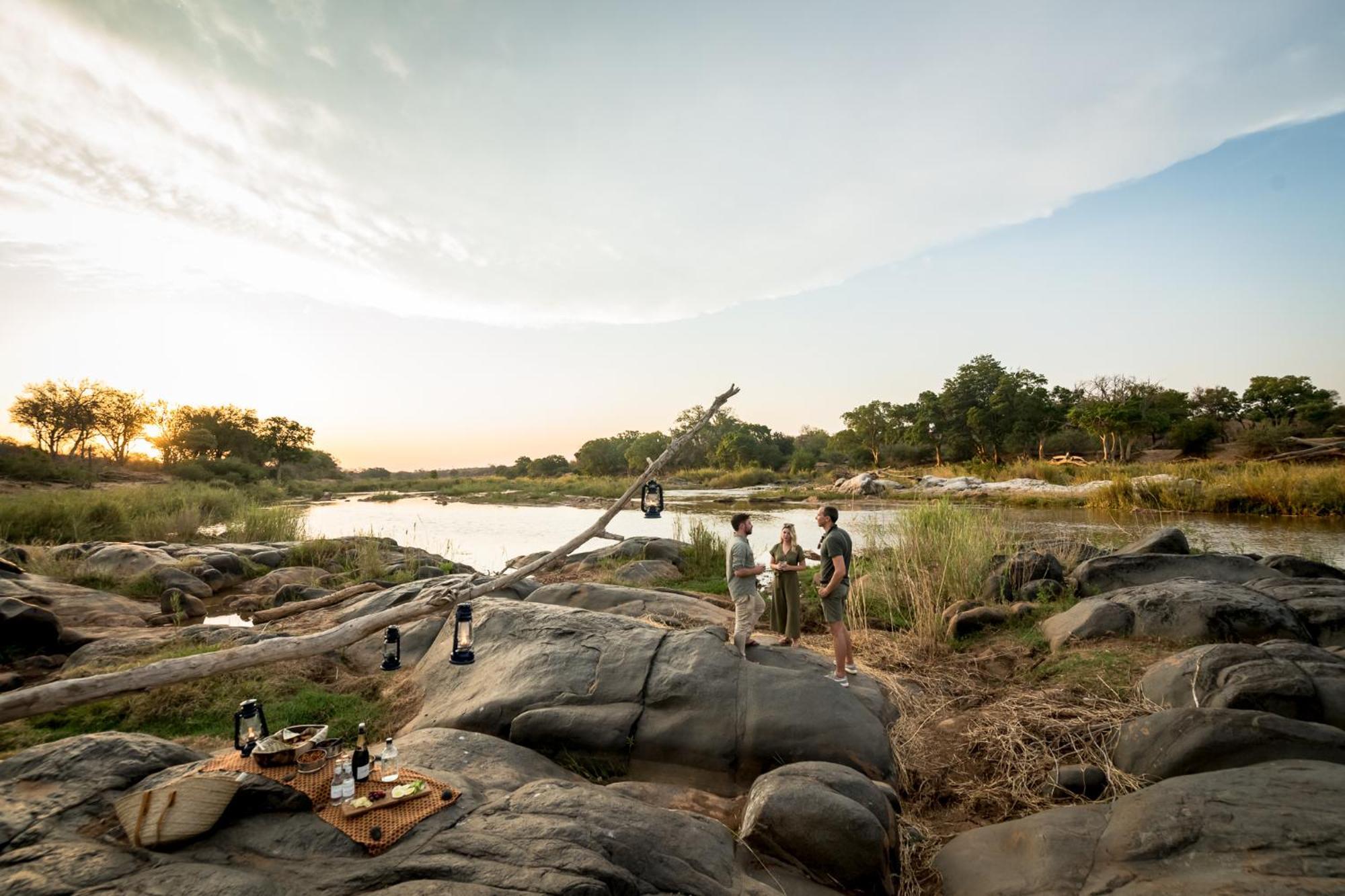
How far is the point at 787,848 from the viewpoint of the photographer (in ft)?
14.1

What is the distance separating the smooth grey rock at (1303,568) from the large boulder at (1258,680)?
5.01m

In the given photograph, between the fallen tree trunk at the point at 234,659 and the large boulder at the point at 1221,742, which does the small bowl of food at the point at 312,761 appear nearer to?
the fallen tree trunk at the point at 234,659

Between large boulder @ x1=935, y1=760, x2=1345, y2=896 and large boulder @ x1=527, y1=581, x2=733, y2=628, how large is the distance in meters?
5.26

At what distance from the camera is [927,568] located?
11.8 m

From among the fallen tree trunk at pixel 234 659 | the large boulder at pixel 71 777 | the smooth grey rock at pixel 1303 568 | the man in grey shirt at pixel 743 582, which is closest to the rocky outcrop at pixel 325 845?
the large boulder at pixel 71 777

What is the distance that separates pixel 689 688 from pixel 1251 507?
961 inches

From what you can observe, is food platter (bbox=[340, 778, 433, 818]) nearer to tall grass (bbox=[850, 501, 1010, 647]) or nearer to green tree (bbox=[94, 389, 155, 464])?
tall grass (bbox=[850, 501, 1010, 647])

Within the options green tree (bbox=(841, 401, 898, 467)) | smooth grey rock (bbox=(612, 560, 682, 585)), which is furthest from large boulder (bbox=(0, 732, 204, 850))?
green tree (bbox=(841, 401, 898, 467))

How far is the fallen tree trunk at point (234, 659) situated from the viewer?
4.93 metres

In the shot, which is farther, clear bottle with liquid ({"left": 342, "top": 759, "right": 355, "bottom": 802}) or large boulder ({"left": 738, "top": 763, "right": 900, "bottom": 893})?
large boulder ({"left": 738, "top": 763, "right": 900, "bottom": 893})

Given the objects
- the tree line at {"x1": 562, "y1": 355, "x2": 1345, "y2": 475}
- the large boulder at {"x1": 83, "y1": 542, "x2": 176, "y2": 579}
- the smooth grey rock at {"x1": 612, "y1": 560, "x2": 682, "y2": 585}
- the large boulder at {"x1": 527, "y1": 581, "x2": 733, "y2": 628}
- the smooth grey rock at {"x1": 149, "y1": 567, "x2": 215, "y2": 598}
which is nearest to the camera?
the large boulder at {"x1": 527, "y1": 581, "x2": 733, "y2": 628}

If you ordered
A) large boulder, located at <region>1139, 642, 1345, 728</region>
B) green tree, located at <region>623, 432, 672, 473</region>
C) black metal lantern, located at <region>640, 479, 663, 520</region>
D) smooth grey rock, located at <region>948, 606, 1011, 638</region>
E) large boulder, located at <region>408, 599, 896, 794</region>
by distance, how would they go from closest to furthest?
large boulder, located at <region>1139, 642, 1345, 728</region>
large boulder, located at <region>408, 599, 896, 794</region>
black metal lantern, located at <region>640, 479, 663, 520</region>
smooth grey rock, located at <region>948, 606, 1011, 638</region>
green tree, located at <region>623, 432, 672, 473</region>

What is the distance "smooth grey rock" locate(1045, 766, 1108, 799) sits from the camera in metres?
5.15

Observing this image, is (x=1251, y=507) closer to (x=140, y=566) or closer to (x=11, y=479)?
(x=140, y=566)
